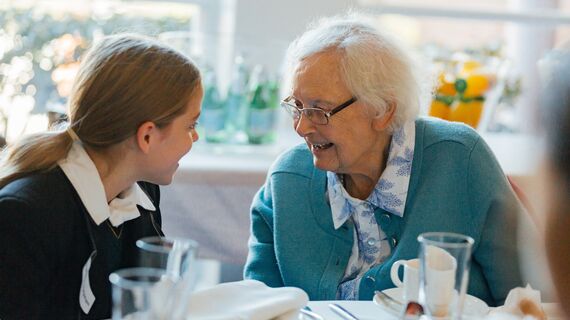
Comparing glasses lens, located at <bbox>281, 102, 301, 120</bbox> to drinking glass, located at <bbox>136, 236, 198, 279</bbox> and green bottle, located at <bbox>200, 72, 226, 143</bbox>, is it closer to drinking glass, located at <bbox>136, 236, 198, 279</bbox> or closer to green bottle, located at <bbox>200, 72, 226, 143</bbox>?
drinking glass, located at <bbox>136, 236, 198, 279</bbox>

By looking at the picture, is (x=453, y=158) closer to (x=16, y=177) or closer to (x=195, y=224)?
(x=16, y=177)

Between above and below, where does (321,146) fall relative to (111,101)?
below

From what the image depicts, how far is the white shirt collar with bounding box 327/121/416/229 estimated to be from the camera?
2115mm

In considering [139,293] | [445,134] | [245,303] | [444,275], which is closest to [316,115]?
[445,134]

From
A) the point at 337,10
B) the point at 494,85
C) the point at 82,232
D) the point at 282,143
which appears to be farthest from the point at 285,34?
the point at 82,232

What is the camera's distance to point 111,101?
5.88 ft

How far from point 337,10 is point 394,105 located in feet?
5.01

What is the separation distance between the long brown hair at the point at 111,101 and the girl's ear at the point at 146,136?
0.04ft

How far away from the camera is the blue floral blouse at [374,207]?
6.94 feet

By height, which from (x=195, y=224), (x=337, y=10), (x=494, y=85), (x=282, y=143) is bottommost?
(x=195, y=224)

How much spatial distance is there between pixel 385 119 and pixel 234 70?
4.23 feet

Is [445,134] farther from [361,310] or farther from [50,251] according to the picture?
[50,251]

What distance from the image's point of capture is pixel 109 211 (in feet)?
6.07

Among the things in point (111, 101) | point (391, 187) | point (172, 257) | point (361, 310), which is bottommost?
point (361, 310)
